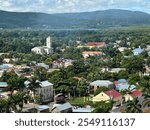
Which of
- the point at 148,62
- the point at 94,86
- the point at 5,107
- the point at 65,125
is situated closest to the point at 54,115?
the point at 65,125

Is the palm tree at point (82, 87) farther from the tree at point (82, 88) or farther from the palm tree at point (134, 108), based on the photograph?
the palm tree at point (134, 108)

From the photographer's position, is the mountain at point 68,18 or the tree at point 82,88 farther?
the tree at point 82,88

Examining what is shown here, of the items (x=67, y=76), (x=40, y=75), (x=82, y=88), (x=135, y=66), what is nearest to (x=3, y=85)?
(x=40, y=75)

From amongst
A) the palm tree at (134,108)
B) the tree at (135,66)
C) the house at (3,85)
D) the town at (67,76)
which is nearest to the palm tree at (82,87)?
the town at (67,76)

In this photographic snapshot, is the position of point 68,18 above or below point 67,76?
above

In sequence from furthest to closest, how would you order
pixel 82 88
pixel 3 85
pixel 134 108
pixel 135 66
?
pixel 135 66, pixel 82 88, pixel 3 85, pixel 134 108

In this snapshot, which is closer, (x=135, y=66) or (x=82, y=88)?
(x=82, y=88)

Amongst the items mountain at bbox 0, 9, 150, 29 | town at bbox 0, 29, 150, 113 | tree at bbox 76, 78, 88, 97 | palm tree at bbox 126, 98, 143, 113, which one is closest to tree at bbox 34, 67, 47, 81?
town at bbox 0, 29, 150, 113

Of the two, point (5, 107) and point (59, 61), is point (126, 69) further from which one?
point (5, 107)

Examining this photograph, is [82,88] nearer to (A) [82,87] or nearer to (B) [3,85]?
(A) [82,87]
